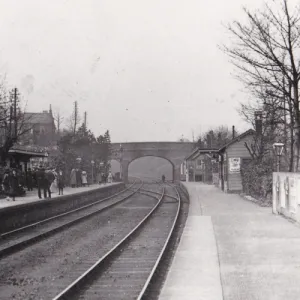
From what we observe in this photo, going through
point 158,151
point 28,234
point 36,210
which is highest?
point 158,151

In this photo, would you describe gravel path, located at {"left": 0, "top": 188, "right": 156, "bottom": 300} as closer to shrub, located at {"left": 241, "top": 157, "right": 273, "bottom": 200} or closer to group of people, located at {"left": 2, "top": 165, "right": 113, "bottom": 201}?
group of people, located at {"left": 2, "top": 165, "right": 113, "bottom": 201}

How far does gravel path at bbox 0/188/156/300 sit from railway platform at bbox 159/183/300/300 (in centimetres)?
189

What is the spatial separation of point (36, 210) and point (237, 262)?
1157 cm

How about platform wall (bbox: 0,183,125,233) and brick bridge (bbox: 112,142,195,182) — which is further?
brick bridge (bbox: 112,142,195,182)

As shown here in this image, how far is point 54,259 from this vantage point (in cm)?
1091

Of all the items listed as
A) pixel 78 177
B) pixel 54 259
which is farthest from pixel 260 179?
pixel 78 177

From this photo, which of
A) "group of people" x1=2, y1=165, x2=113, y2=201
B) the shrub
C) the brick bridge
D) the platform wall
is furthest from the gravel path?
the brick bridge

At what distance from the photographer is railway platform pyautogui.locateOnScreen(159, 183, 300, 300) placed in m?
6.90

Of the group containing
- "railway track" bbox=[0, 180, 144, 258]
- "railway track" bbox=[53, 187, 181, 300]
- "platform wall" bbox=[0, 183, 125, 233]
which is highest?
"platform wall" bbox=[0, 183, 125, 233]

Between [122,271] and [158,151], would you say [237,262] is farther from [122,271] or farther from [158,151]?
[158,151]

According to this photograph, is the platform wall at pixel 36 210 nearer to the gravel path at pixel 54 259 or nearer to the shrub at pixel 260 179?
the gravel path at pixel 54 259

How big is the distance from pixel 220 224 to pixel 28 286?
26.5 ft

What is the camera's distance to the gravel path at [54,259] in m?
8.12

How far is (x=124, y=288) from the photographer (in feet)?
26.5
